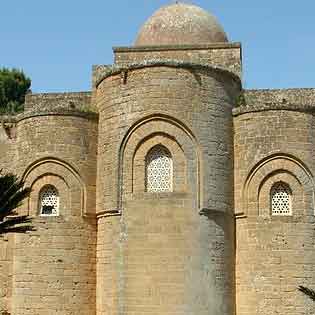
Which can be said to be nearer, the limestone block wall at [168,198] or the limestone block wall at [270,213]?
the limestone block wall at [168,198]

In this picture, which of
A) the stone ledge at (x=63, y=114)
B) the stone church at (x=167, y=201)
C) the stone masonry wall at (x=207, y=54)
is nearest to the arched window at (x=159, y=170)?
the stone church at (x=167, y=201)

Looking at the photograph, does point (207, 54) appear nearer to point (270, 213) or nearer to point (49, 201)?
point (270, 213)

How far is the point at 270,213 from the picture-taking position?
589 inches

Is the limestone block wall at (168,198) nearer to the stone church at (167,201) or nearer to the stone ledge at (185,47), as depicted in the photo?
the stone church at (167,201)

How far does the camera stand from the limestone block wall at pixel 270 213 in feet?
47.8

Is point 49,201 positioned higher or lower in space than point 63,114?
lower

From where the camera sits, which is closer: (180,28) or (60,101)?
(60,101)

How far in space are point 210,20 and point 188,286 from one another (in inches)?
347

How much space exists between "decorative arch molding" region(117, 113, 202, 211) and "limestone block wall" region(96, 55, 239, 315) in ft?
0.07

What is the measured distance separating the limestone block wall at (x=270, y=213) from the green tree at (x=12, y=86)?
2080 centimetres

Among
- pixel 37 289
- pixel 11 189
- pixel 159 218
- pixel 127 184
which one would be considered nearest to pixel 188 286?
pixel 159 218

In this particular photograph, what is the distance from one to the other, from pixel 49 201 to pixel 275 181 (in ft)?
16.9

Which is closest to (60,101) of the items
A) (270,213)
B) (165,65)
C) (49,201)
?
(49,201)

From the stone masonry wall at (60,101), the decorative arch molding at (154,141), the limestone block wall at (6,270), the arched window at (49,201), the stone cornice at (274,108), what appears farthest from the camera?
the stone masonry wall at (60,101)
